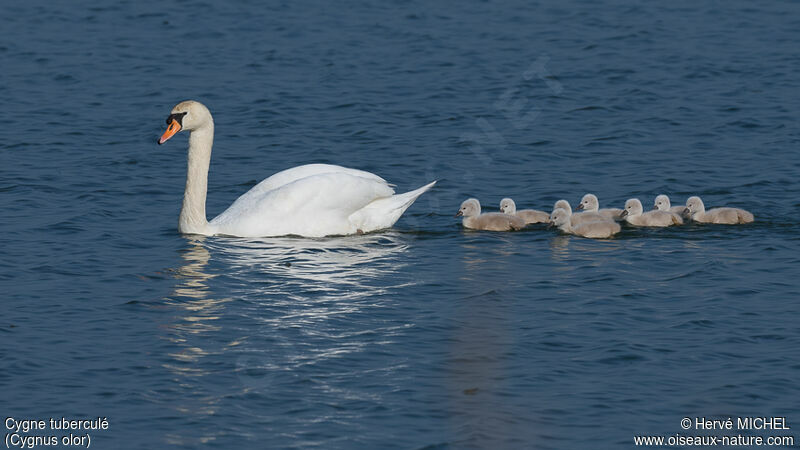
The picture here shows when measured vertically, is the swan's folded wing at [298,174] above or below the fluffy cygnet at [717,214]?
above

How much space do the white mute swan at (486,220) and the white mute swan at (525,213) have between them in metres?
0.07

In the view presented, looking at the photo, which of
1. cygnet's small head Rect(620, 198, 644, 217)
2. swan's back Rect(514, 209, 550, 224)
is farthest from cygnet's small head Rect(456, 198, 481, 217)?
cygnet's small head Rect(620, 198, 644, 217)

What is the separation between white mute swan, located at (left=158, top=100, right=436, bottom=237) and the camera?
15.0m

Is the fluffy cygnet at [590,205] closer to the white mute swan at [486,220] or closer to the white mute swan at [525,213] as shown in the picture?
the white mute swan at [525,213]

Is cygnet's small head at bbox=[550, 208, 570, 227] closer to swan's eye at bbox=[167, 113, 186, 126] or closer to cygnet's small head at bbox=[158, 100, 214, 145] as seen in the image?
cygnet's small head at bbox=[158, 100, 214, 145]

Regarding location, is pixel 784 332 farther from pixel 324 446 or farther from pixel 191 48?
pixel 191 48

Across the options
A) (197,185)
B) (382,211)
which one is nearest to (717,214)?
(382,211)

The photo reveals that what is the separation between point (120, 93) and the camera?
23094 millimetres

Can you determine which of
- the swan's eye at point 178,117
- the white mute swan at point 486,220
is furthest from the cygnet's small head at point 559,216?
the swan's eye at point 178,117

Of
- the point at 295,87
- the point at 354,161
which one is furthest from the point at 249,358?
the point at 295,87

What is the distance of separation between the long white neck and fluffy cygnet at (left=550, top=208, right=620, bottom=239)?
13.2ft

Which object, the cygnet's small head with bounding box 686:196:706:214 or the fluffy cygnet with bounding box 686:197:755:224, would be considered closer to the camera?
the fluffy cygnet with bounding box 686:197:755:224

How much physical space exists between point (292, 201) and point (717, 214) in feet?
15.9

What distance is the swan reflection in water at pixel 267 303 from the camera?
10953mm
